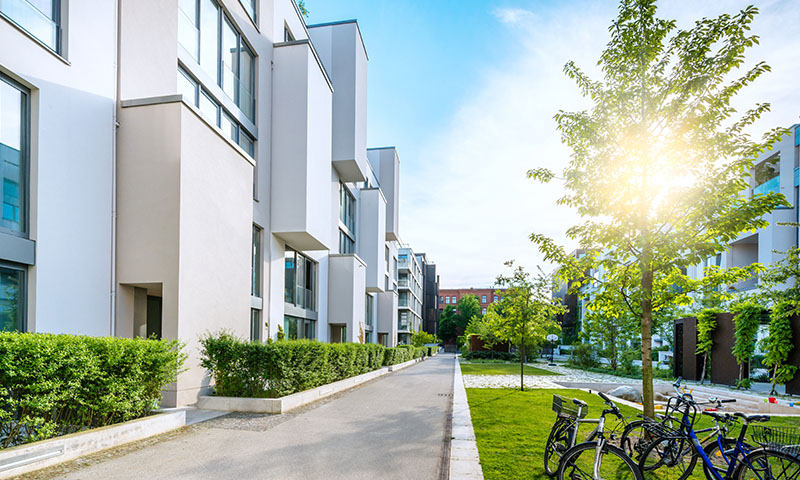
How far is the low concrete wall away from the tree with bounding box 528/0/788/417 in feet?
23.3

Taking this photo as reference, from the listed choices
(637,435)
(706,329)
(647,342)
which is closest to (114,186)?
(637,435)

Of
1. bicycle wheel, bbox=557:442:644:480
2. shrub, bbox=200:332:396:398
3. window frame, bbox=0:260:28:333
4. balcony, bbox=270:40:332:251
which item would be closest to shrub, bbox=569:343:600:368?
balcony, bbox=270:40:332:251

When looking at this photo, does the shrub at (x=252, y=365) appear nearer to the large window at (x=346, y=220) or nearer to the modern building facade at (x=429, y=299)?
the large window at (x=346, y=220)

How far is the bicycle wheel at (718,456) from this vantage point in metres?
5.18

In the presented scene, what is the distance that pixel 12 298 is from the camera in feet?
27.7

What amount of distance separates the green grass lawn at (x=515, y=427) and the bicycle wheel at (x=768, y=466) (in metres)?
1.46

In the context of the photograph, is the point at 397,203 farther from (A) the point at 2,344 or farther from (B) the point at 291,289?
(A) the point at 2,344

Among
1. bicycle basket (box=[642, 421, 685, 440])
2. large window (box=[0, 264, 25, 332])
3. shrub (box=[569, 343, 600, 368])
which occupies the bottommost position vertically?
shrub (box=[569, 343, 600, 368])

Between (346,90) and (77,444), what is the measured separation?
24318 mm

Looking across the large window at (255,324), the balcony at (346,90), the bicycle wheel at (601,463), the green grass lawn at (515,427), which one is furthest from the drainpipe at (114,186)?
the balcony at (346,90)

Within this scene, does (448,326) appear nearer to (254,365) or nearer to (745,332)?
(745,332)

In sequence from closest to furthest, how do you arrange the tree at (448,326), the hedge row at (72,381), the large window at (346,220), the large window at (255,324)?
the hedge row at (72,381)
the large window at (255,324)
the large window at (346,220)
the tree at (448,326)

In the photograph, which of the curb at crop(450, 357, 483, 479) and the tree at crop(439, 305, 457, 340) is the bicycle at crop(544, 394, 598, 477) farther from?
the tree at crop(439, 305, 457, 340)

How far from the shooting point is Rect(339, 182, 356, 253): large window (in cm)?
3152
